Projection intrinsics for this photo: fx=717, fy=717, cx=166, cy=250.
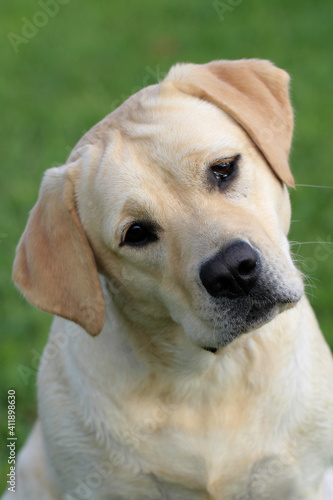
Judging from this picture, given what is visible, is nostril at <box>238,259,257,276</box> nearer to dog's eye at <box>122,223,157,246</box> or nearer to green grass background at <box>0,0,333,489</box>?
dog's eye at <box>122,223,157,246</box>

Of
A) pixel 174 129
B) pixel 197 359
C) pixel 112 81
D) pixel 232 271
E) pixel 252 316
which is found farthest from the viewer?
pixel 112 81

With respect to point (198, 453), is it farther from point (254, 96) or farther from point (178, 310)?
point (254, 96)

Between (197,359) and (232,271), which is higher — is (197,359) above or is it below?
below

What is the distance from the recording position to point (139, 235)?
3062 mm

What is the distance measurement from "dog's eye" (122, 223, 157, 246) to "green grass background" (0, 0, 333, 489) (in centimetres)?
251

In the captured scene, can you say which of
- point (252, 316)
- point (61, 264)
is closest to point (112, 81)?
point (61, 264)

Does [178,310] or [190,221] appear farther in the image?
[178,310]

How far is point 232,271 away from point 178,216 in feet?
1.23

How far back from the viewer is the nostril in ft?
9.05

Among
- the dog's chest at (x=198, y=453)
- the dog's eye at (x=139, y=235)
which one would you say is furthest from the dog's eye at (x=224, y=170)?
the dog's chest at (x=198, y=453)

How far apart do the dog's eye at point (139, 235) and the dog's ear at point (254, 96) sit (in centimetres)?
63

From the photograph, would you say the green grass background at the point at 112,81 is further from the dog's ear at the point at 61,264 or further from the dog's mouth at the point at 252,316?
the dog's mouth at the point at 252,316

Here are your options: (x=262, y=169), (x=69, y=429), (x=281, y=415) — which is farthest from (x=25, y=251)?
(x=281, y=415)

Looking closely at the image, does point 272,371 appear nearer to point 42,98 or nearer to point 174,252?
point 174,252
